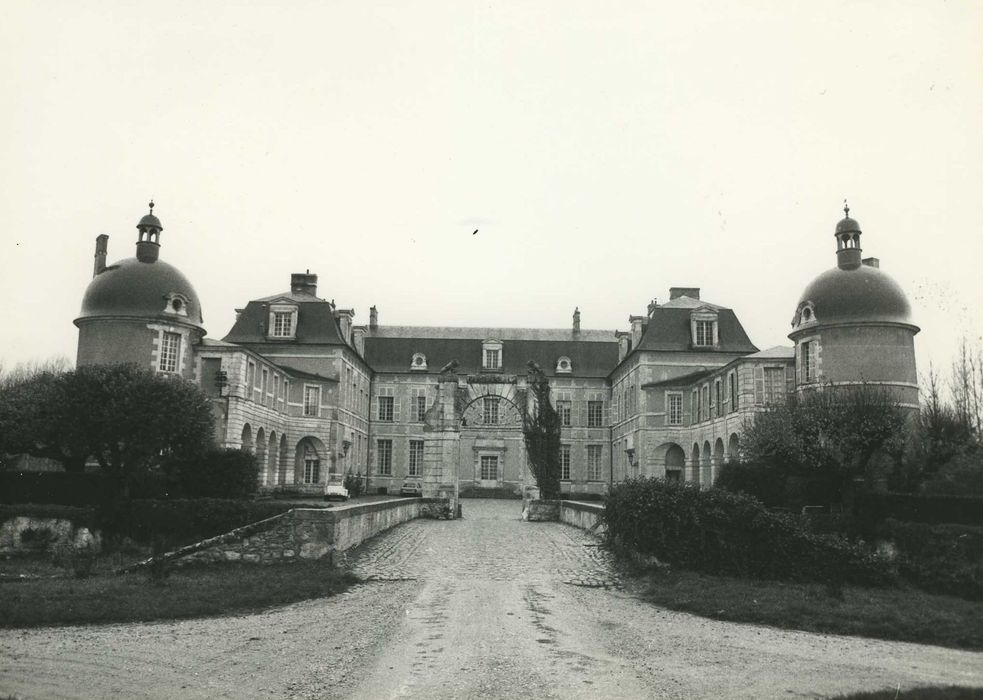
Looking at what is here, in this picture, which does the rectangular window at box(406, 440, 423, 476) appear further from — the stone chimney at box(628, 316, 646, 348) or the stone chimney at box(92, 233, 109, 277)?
the stone chimney at box(92, 233, 109, 277)

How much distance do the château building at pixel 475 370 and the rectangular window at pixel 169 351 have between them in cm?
6

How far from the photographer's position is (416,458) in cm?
5125

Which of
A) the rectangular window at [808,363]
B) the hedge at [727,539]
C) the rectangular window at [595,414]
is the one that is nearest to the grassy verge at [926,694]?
the hedge at [727,539]

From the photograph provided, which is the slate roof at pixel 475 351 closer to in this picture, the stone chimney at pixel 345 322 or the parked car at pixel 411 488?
the stone chimney at pixel 345 322

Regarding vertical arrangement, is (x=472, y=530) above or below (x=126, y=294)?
below

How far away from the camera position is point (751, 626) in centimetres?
917

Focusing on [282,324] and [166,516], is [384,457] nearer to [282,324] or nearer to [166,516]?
[282,324]

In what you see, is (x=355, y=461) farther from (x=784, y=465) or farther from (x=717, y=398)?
(x=784, y=465)

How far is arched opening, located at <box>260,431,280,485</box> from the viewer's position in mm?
36469

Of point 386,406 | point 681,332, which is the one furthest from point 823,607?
point 386,406

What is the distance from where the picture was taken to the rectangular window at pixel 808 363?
29.8m

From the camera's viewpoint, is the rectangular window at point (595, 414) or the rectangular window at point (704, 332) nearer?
the rectangular window at point (704, 332)

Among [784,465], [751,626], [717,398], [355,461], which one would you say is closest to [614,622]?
[751,626]

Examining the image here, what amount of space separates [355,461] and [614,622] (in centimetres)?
3922
